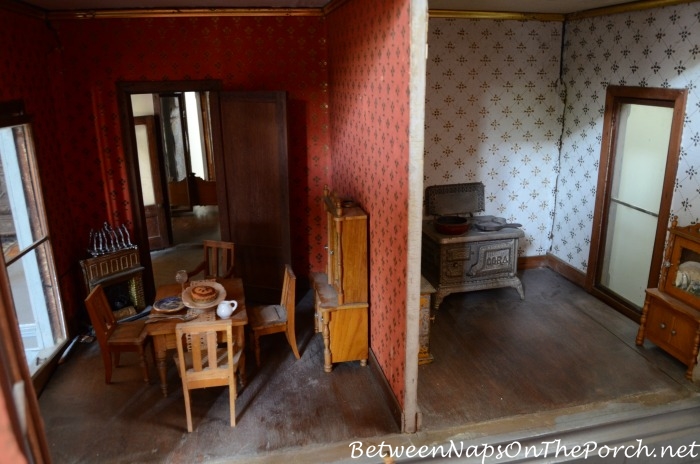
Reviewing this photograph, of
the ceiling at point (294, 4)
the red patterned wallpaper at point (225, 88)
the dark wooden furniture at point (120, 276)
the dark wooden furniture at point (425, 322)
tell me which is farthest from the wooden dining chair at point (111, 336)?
the ceiling at point (294, 4)

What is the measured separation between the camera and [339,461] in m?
3.27

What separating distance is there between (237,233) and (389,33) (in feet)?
9.30

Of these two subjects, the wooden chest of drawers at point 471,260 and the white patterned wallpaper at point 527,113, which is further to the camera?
the white patterned wallpaper at point 527,113

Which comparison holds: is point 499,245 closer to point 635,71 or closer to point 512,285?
point 512,285

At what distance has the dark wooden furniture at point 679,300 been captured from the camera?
3906 mm

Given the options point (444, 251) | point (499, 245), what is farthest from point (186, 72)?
point (499, 245)

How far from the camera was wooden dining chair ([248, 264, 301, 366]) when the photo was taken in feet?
13.7

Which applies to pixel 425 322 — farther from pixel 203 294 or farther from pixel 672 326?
pixel 672 326

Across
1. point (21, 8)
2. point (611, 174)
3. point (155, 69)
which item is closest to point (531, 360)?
point (611, 174)

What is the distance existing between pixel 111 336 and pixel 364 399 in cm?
198

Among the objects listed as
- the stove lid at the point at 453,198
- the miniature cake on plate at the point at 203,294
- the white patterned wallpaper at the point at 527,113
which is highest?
the white patterned wallpaper at the point at 527,113

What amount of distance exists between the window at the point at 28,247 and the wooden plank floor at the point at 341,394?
31 centimetres

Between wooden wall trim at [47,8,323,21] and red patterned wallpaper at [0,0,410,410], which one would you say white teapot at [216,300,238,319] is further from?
wooden wall trim at [47,8,323,21]

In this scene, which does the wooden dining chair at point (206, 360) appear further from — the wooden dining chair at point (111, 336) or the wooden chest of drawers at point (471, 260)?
the wooden chest of drawers at point (471, 260)
